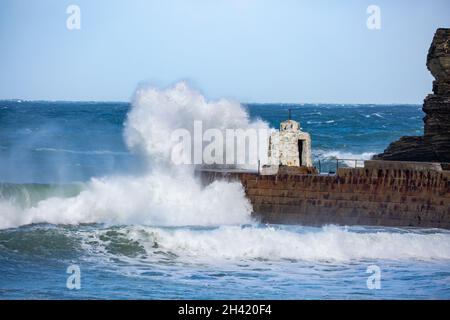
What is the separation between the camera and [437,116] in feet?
90.5

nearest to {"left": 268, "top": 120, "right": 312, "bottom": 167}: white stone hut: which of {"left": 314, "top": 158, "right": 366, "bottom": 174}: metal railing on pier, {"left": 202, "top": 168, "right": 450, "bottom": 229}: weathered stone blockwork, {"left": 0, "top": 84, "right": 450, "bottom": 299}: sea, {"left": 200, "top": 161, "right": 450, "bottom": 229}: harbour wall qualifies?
{"left": 200, "top": 161, "right": 450, "bottom": 229}: harbour wall

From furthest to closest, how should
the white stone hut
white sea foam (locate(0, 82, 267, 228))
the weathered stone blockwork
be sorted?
1. the white stone hut
2. white sea foam (locate(0, 82, 267, 228))
3. the weathered stone blockwork

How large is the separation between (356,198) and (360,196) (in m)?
0.10

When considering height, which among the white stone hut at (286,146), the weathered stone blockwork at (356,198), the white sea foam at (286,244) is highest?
the white stone hut at (286,146)

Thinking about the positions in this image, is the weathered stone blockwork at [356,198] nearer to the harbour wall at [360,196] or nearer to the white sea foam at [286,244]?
the harbour wall at [360,196]

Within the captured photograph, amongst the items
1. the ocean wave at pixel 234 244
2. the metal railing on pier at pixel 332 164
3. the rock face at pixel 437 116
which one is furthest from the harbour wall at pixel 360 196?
the metal railing on pier at pixel 332 164

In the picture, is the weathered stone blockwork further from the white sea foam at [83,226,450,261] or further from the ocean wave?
the white sea foam at [83,226,450,261]

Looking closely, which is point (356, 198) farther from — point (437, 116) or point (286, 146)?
point (437, 116)

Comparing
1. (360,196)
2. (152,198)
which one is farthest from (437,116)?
(152,198)

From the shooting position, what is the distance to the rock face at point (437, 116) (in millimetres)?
27250

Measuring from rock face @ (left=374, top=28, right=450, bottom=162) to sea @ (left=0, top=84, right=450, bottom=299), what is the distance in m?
4.69

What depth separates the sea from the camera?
16328 mm

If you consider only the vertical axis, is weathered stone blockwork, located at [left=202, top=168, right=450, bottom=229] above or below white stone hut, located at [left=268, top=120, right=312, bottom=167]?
below
